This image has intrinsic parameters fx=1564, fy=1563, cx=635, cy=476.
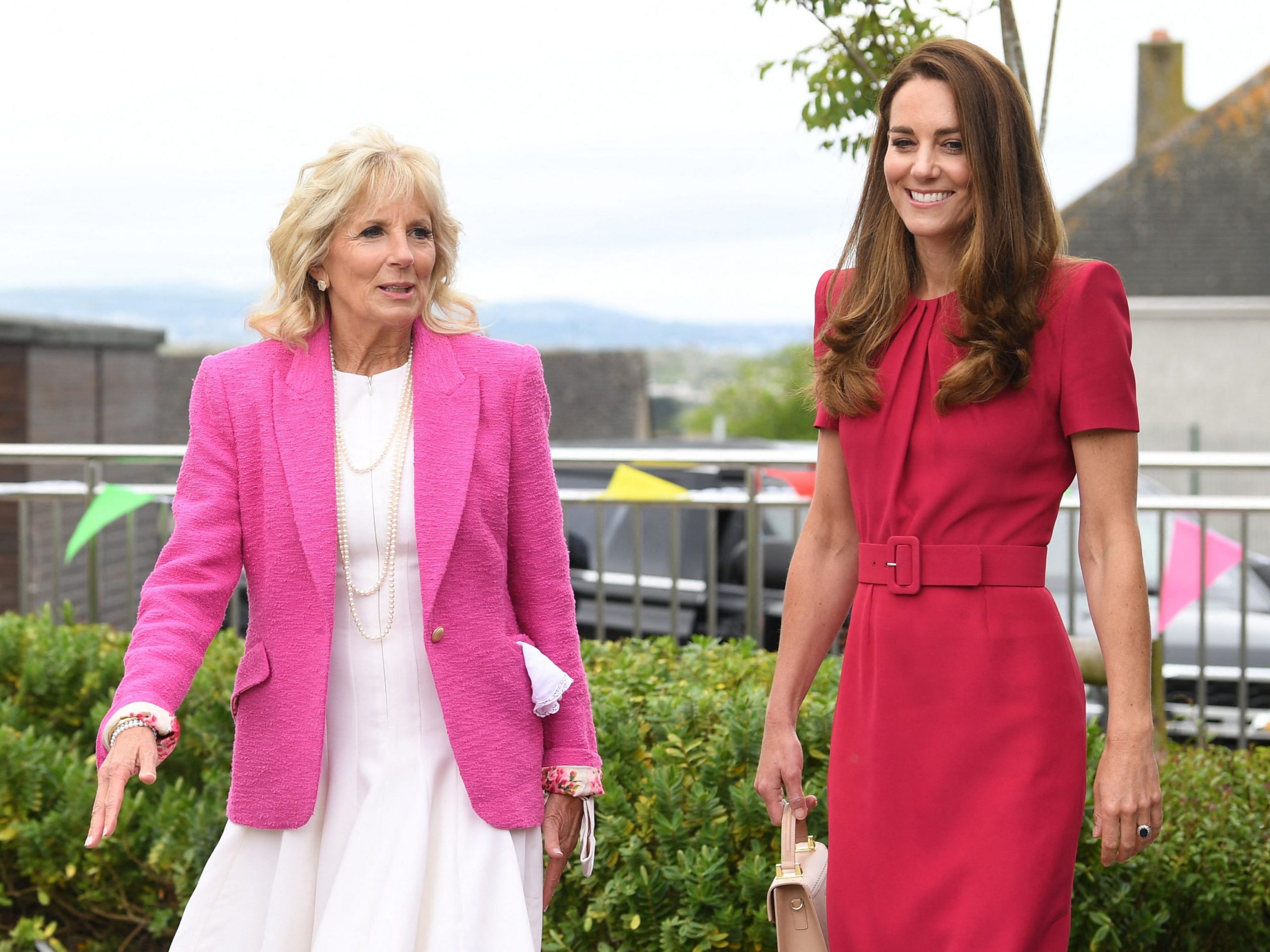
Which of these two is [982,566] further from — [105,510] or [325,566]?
[105,510]

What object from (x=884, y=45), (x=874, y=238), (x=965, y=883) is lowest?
(x=965, y=883)

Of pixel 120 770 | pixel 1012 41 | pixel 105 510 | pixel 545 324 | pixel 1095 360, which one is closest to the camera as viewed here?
pixel 120 770

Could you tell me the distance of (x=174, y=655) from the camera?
8.23 ft

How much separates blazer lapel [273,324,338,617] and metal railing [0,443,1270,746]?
301 centimetres

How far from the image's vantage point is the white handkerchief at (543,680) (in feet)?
8.98

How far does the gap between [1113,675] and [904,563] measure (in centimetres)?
37

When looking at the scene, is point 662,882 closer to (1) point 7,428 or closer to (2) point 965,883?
(2) point 965,883

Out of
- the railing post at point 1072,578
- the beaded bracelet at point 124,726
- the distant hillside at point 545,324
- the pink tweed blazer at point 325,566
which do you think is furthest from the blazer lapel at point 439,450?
the distant hillside at point 545,324

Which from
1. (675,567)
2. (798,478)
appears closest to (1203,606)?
(798,478)

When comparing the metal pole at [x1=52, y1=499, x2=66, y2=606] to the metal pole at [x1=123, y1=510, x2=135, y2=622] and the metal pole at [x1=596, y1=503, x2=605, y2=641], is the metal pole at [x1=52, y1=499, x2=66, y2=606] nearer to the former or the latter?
the metal pole at [x1=123, y1=510, x2=135, y2=622]

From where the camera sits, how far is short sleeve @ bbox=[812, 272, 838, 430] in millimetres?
2793

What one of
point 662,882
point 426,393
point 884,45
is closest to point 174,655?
point 426,393

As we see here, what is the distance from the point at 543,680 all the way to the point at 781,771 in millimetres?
470

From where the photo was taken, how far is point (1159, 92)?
3734cm
